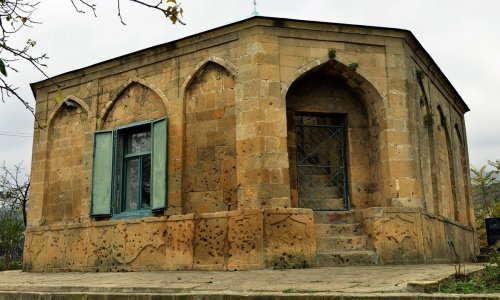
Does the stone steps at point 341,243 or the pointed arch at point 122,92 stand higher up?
the pointed arch at point 122,92

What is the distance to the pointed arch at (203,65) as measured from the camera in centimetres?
951

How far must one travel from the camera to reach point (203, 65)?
9.94 metres

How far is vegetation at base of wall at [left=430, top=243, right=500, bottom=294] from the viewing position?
4.84 metres

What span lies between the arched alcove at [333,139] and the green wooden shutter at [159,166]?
2.41 meters

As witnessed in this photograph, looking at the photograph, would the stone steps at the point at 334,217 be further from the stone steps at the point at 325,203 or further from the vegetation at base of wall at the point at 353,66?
the vegetation at base of wall at the point at 353,66

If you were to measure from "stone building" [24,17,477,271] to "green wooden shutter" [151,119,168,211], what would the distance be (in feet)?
0.11

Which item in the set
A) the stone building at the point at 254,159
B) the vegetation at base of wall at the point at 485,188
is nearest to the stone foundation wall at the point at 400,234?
the stone building at the point at 254,159

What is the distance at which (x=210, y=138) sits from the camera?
31.6 feet

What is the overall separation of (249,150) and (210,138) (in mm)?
1029

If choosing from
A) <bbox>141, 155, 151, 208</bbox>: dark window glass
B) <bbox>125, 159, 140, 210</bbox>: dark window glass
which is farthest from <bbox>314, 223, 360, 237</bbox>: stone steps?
<bbox>125, 159, 140, 210</bbox>: dark window glass

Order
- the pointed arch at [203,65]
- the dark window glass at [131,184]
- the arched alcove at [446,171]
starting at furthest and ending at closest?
the arched alcove at [446,171], the dark window glass at [131,184], the pointed arch at [203,65]

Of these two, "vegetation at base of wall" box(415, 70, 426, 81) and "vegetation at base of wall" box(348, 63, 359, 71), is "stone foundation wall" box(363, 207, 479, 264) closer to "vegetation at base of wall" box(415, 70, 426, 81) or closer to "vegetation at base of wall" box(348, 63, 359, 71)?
"vegetation at base of wall" box(348, 63, 359, 71)

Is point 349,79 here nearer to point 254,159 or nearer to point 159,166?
point 254,159

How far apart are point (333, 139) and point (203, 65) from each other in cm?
294
